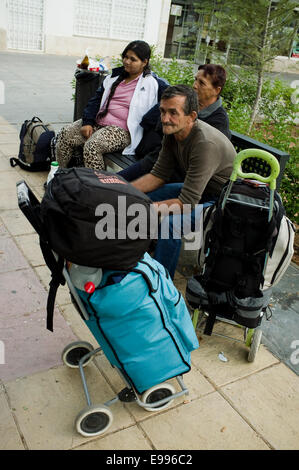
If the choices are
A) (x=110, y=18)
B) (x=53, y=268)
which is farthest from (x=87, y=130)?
(x=110, y=18)

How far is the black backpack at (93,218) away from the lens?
5.79 ft

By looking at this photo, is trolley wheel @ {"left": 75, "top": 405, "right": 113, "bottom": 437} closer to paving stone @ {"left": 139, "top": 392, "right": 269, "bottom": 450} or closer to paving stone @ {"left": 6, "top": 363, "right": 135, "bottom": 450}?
paving stone @ {"left": 6, "top": 363, "right": 135, "bottom": 450}

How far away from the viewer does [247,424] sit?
7.78ft

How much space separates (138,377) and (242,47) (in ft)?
20.5

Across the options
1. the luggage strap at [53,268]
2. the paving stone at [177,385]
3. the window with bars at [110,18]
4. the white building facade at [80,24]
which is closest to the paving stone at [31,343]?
the paving stone at [177,385]

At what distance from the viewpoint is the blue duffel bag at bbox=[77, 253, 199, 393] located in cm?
199

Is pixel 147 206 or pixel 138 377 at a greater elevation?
pixel 147 206

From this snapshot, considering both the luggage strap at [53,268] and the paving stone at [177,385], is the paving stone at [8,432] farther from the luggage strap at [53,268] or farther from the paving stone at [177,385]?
the luggage strap at [53,268]

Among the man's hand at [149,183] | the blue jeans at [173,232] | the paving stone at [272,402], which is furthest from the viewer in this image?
the man's hand at [149,183]

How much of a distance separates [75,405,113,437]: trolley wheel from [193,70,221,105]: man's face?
249cm

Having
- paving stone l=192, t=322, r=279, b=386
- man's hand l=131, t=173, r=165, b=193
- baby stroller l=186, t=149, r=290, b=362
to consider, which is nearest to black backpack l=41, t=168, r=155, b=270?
baby stroller l=186, t=149, r=290, b=362

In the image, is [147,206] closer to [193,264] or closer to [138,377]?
[138,377]
